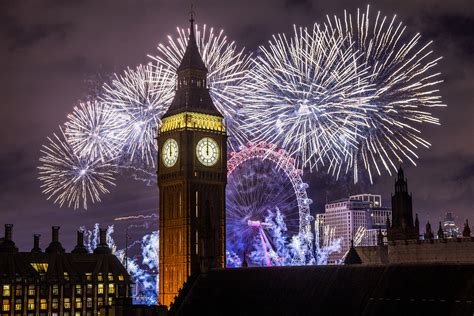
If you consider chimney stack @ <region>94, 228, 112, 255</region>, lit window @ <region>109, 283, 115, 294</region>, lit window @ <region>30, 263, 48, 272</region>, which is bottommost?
lit window @ <region>109, 283, 115, 294</region>

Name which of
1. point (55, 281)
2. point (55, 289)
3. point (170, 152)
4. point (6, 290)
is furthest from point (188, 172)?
point (55, 289)

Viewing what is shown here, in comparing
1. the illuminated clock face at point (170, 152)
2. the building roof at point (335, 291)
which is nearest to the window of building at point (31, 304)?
the illuminated clock face at point (170, 152)

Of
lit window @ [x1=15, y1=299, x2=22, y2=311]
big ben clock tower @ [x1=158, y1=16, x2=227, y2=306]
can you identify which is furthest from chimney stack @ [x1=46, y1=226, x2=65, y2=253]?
big ben clock tower @ [x1=158, y1=16, x2=227, y2=306]

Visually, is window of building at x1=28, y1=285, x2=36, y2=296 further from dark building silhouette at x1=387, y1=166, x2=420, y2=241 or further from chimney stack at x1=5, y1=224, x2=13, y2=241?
dark building silhouette at x1=387, y1=166, x2=420, y2=241

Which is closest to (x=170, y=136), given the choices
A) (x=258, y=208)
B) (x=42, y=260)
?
(x=258, y=208)

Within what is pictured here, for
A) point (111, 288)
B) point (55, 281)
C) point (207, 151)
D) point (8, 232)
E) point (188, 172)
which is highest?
point (207, 151)

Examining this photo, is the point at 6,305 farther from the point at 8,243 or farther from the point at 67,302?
the point at 8,243
